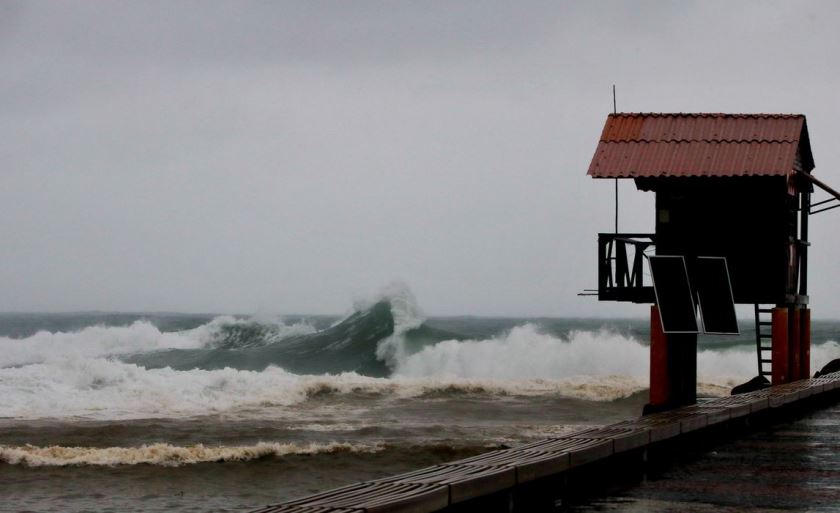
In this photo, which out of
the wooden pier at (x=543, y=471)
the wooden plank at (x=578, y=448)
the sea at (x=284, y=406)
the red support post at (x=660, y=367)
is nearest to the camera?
the wooden pier at (x=543, y=471)

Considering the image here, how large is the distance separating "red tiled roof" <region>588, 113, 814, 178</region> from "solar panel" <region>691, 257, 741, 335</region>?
144cm

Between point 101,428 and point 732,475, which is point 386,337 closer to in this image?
point 101,428

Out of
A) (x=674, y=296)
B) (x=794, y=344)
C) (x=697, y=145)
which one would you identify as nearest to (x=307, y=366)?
(x=794, y=344)

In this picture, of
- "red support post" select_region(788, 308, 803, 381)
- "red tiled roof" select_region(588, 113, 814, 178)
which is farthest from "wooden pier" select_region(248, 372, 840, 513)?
"red support post" select_region(788, 308, 803, 381)

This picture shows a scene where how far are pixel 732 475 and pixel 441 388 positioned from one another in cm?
2938

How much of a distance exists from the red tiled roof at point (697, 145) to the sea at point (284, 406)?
7.10m

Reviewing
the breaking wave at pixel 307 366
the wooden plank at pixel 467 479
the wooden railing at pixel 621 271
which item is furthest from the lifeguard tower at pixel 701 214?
the breaking wave at pixel 307 366

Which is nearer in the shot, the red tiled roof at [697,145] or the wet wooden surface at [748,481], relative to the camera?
the wet wooden surface at [748,481]

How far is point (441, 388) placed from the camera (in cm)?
3966

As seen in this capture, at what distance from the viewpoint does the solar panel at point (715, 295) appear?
59.0 ft

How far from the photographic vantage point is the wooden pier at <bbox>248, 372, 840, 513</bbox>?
7.37 m

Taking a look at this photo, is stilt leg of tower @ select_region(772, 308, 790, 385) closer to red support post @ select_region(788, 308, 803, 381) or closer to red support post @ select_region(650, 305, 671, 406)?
red support post @ select_region(788, 308, 803, 381)

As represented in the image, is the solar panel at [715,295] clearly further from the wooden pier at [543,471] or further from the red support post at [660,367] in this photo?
the wooden pier at [543,471]

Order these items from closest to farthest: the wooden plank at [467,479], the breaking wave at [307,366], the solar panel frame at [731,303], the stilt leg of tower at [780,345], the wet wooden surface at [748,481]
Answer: the wooden plank at [467,479]
the wet wooden surface at [748,481]
the solar panel frame at [731,303]
the stilt leg of tower at [780,345]
the breaking wave at [307,366]
